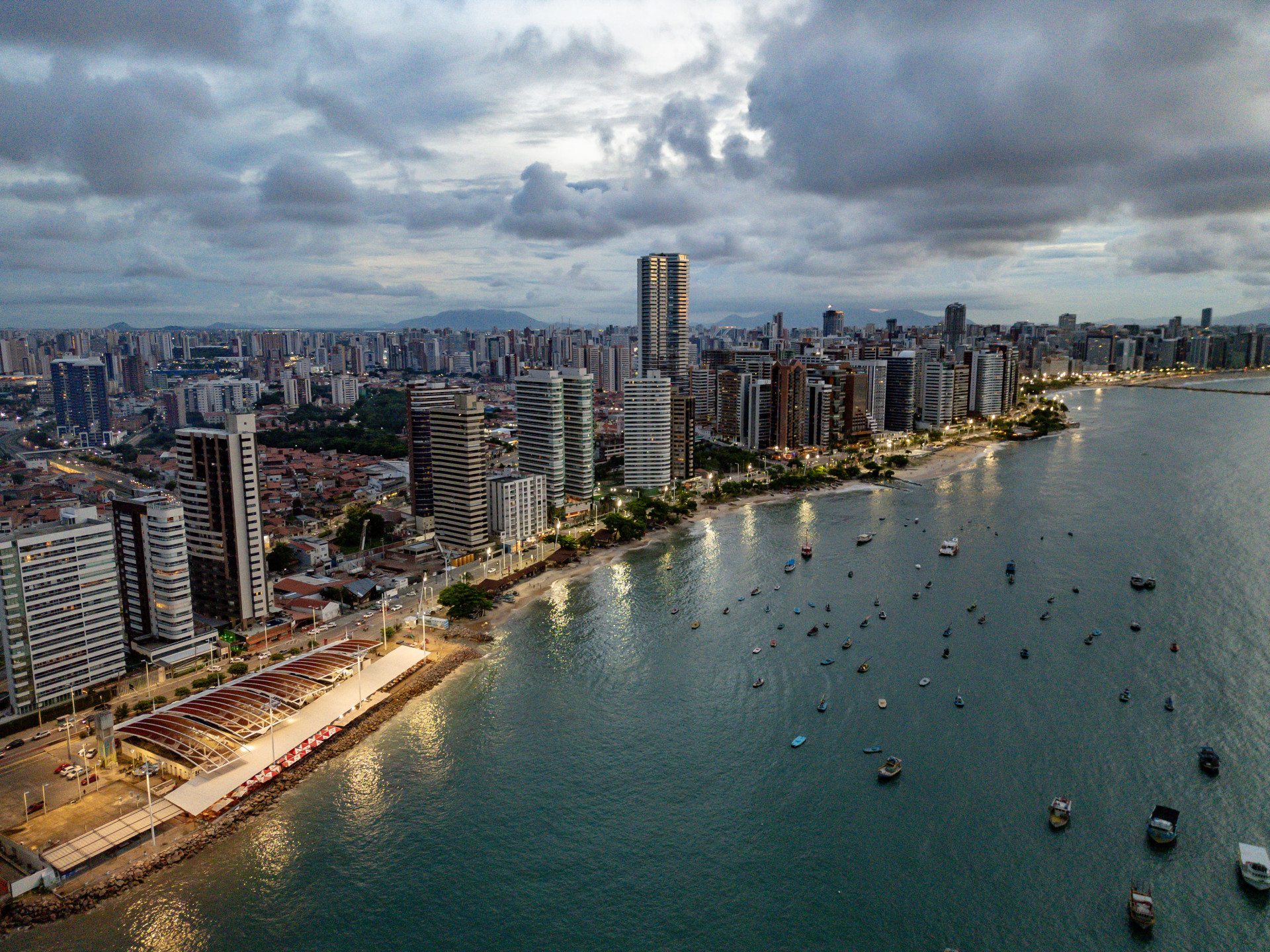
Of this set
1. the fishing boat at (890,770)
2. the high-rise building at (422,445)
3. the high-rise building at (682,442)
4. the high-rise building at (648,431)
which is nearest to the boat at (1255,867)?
the fishing boat at (890,770)

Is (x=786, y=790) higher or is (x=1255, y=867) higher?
(x=1255, y=867)

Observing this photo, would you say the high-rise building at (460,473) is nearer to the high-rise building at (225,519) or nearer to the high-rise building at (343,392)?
the high-rise building at (225,519)

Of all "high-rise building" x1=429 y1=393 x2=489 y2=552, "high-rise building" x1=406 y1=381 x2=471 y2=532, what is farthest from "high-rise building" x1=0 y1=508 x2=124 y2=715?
"high-rise building" x1=406 y1=381 x2=471 y2=532

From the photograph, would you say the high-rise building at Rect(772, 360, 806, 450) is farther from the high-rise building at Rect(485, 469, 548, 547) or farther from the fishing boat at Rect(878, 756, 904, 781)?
the fishing boat at Rect(878, 756, 904, 781)

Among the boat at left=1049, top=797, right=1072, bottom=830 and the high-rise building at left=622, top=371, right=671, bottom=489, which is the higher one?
the high-rise building at left=622, top=371, right=671, bottom=489

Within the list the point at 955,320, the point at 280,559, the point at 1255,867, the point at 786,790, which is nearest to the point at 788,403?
the point at 280,559

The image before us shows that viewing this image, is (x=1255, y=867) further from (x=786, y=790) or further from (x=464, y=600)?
(x=464, y=600)
